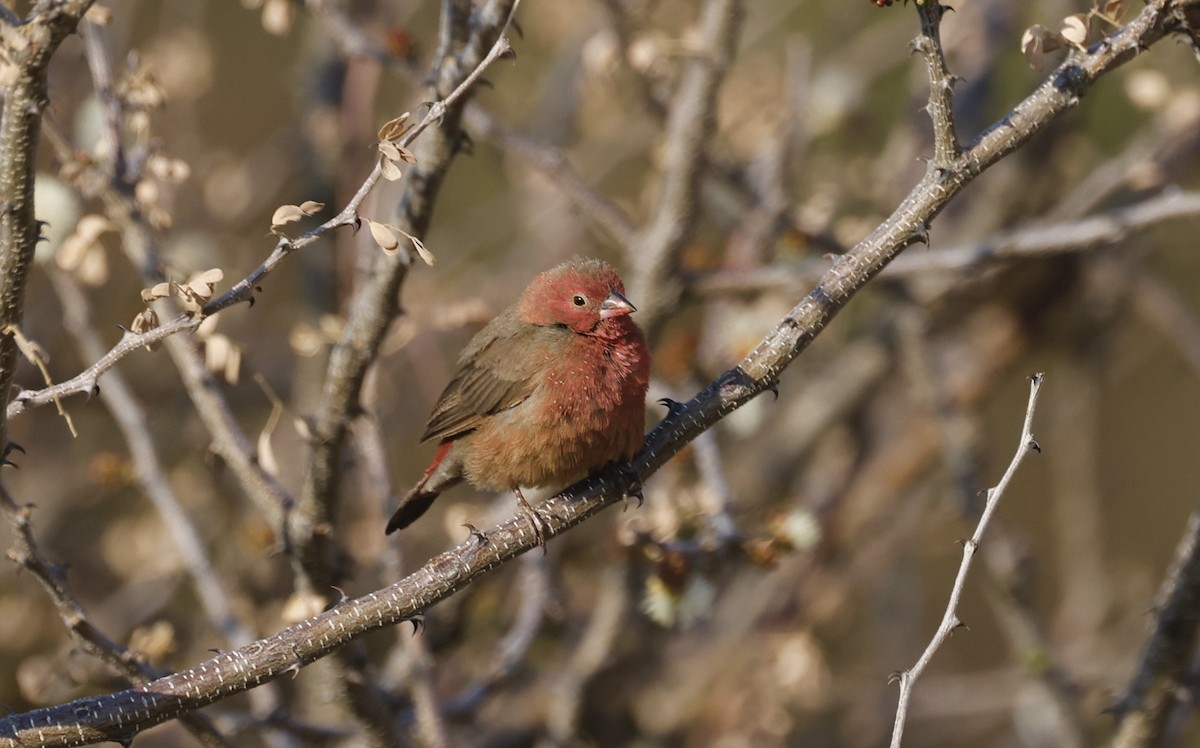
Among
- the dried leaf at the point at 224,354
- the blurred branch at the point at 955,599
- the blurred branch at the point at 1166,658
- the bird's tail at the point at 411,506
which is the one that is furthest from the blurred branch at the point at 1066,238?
the dried leaf at the point at 224,354

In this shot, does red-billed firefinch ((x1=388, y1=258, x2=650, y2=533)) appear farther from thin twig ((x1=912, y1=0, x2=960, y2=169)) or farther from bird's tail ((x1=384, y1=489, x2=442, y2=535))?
Result: thin twig ((x1=912, y1=0, x2=960, y2=169))

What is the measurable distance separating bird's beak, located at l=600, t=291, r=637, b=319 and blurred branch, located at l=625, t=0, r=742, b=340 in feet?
2.19

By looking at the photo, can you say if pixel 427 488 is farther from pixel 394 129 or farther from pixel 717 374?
pixel 717 374

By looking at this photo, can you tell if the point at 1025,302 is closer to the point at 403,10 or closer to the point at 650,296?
the point at 650,296

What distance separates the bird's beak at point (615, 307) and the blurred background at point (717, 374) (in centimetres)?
71

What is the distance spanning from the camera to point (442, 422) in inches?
164

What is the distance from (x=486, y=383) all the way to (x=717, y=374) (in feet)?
6.56

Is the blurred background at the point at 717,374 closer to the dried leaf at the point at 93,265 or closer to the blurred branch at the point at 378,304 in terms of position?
the dried leaf at the point at 93,265

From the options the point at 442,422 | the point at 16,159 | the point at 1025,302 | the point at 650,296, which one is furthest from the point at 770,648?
the point at 16,159

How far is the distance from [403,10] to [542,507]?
515 cm

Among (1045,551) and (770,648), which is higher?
(1045,551)

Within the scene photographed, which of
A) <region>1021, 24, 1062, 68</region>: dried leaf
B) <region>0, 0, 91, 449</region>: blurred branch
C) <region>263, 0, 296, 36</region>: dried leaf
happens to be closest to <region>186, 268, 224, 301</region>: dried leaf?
<region>0, 0, 91, 449</region>: blurred branch

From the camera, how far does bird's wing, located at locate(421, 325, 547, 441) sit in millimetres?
3953

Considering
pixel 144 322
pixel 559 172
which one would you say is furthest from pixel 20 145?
pixel 559 172
